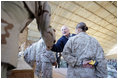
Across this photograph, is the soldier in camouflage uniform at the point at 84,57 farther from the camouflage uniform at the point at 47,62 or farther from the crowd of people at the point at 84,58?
the camouflage uniform at the point at 47,62

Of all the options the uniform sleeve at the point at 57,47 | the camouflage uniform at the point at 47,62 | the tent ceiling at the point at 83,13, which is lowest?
the camouflage uniform at the point at 47,62

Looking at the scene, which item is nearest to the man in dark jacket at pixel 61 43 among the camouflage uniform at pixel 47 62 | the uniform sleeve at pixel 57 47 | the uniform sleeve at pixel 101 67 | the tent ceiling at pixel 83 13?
the uniform sleeve at pixel 57 47

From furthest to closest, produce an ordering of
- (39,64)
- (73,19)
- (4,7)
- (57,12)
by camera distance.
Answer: (73,19)
(57,12)
(39,64)
(4,7)

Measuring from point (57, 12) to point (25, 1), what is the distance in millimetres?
5094

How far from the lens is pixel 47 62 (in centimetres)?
268

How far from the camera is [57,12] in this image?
18.5 ft

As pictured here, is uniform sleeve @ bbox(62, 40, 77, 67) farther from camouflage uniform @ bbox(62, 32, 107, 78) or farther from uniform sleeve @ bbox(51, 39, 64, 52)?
uniform sleeve @ bbox(51, 39, 64, 52)

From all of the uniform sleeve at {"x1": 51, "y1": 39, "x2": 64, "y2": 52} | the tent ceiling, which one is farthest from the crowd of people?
the tent ceiling

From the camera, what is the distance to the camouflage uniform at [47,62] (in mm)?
2583

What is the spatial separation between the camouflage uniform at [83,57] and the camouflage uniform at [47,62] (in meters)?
1.36

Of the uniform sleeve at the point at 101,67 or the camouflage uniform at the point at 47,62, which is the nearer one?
the uniform sleeve at the point at 101,67

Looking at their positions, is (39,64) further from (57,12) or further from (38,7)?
(57,12)

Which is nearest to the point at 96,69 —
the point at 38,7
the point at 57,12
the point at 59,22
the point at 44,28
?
the point at 44,28

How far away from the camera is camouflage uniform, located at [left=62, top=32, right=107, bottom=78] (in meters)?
1.25
